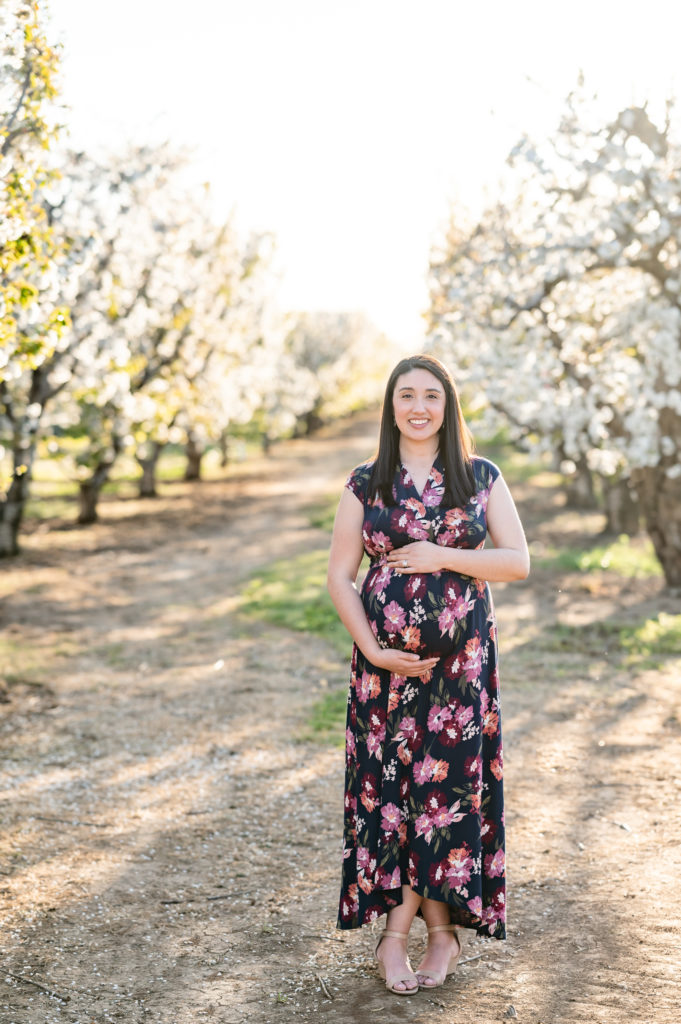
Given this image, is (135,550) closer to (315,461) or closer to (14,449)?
(14,449)

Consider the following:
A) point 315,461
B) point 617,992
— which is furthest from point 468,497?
point 315,461

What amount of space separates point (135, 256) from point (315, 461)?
16974mm

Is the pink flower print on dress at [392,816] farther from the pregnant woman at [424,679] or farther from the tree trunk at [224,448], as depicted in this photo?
the tree trunk at [224,448]

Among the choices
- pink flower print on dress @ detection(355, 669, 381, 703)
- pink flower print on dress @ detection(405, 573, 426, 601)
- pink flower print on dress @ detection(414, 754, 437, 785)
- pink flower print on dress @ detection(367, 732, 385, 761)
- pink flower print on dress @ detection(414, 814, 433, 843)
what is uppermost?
pink flower print on dress @ detection(405, 573, 426, 601)

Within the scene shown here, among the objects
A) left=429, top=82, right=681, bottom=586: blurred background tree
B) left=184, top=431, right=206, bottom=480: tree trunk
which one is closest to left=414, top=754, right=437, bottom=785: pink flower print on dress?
left=429, top=82, right=681, bottom=586: blurred background tree

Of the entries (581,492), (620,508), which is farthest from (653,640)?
(581,492)

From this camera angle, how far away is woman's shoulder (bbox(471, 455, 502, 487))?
376cm

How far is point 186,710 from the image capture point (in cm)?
744

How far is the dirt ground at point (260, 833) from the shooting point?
12.0 feet

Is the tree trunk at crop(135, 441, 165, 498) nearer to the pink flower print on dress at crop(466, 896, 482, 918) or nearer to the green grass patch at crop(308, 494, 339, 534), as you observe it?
the green grass patch at crop(308, 494, 339, 534)

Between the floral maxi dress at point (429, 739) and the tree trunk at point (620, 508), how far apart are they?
1196cm

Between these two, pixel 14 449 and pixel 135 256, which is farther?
pixel 135 256

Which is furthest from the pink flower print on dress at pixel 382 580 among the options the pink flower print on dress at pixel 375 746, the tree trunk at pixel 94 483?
→ the tree trunk at pixel 94 483

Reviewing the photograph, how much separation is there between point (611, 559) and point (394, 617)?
9.98m
